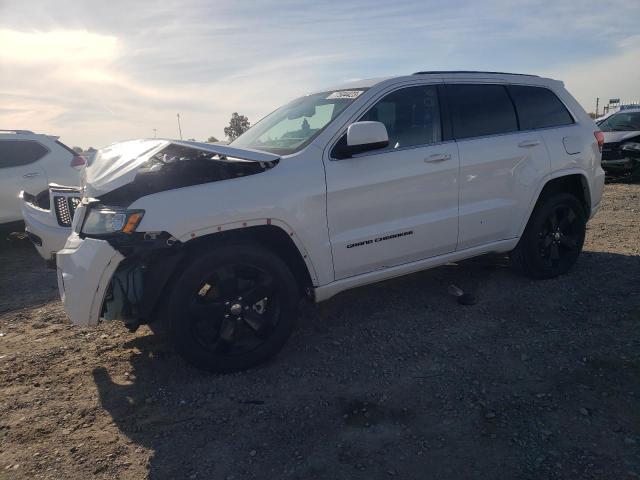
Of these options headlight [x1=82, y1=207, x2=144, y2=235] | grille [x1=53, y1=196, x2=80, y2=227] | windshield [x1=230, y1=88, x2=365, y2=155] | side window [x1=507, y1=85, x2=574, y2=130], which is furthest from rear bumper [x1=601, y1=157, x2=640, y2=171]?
headlight [x1=82, y1=207, x2=144, y2=235]

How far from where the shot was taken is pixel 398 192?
12.1ft

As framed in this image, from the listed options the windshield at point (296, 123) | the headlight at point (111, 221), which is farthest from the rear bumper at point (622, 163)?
the headlight at point (111, 221)

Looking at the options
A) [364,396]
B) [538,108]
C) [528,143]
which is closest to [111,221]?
[364,396]

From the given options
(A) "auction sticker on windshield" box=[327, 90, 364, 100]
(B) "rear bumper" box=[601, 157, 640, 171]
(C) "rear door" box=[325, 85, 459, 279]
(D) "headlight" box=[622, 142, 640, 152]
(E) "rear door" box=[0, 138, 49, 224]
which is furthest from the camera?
(B) "rear bumper" box=[601, 157, 640, 171]

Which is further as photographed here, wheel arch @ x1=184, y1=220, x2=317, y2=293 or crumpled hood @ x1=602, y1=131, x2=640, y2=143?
crumpled hood @ x1=602, y1=131, x2=640, y2=143

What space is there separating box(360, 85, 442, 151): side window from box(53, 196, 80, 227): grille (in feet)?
8.23

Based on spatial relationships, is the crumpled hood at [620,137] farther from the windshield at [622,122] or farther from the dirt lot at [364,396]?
the dirt lot at [364,396]

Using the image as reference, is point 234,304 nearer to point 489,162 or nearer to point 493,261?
point 489,162

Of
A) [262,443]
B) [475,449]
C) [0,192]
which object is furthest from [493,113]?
[0,192]

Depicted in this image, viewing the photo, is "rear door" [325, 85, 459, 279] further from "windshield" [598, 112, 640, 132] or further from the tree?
"windshield" [598, 112, 640, 132]

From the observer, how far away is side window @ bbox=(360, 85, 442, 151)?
150 inches

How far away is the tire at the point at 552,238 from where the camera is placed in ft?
15.3

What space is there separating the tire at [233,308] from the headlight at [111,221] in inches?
17.2

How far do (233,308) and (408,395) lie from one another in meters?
1.25
